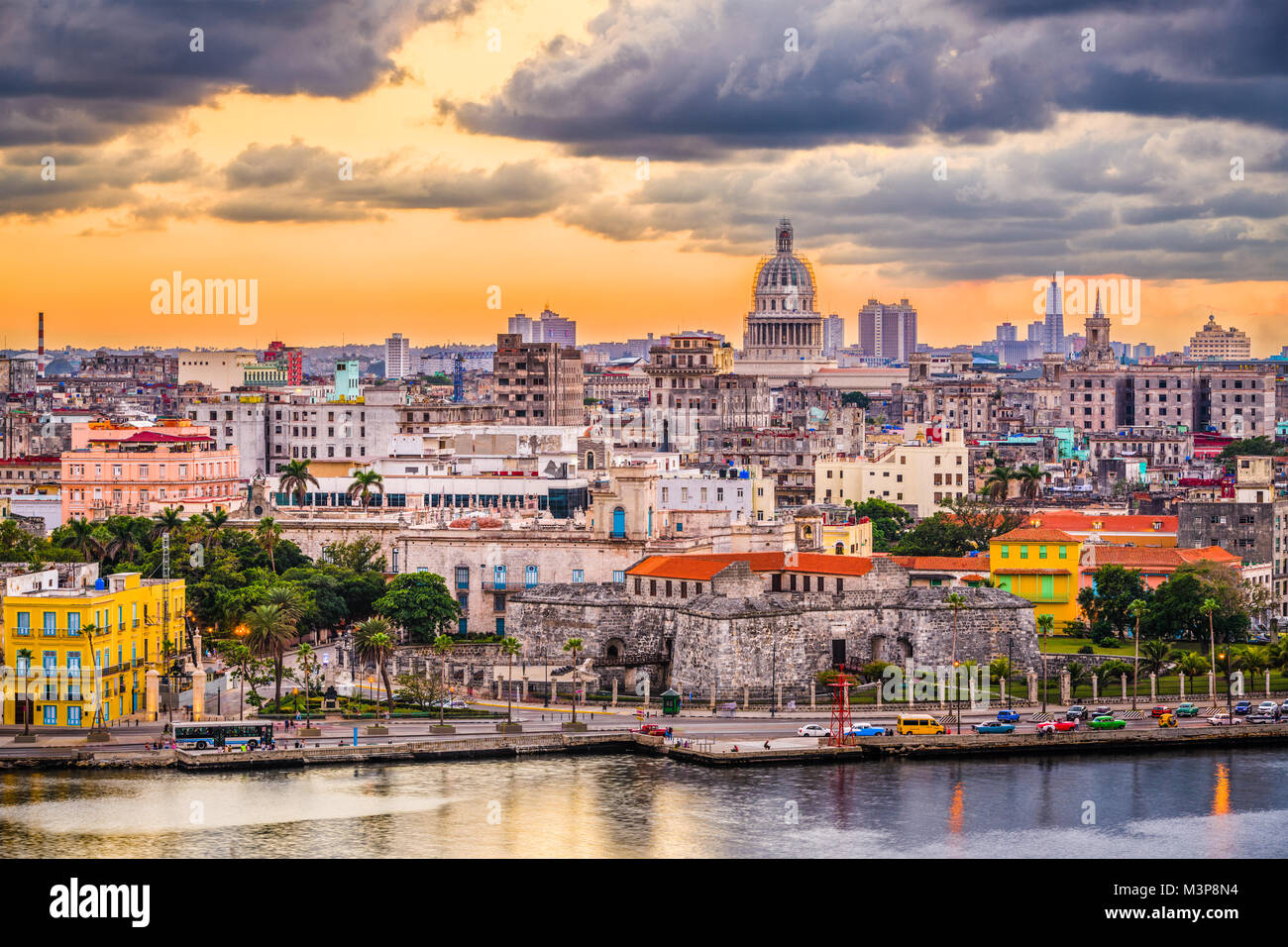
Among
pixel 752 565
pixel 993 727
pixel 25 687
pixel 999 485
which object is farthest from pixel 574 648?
pixel 999 485

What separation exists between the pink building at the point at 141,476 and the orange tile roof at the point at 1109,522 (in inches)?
1464

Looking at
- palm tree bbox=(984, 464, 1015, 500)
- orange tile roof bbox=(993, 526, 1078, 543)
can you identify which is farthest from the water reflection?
palm tree bbox=(984, 464, 1015, 500)

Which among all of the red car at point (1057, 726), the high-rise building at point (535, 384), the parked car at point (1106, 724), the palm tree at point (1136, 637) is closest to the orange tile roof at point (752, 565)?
the palm tree at point (1136, 637)

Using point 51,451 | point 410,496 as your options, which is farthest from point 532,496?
point 51,451

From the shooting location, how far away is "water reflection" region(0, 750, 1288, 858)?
185 feet

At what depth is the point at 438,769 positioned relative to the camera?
211 feet

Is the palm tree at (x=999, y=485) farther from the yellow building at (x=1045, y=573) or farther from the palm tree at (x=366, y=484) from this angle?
the yellow building at (x=1045, y=573)

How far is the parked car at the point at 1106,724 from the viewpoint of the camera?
68688mm

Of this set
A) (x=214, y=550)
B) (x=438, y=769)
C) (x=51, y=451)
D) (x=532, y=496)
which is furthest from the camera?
(x=51, y=451)

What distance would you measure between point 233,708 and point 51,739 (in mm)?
6994

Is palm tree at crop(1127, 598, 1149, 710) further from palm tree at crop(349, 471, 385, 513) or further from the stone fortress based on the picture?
palm tree at crop(349, 471, 385, 513)

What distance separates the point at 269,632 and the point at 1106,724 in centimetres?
2540

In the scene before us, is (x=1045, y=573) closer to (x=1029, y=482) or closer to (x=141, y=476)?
(x=141, y=476)
